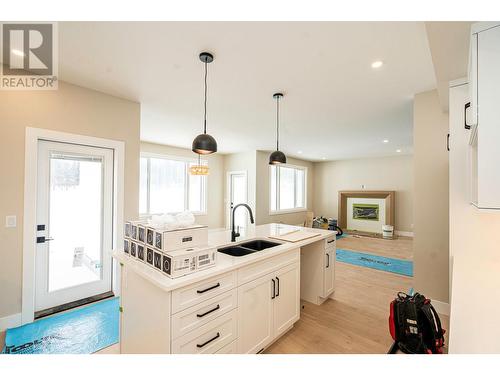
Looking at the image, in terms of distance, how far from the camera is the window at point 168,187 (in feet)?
18.8

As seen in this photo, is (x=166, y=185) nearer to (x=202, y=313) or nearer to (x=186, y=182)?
(x=186, y=182)

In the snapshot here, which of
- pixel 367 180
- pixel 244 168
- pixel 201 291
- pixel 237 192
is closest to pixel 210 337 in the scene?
pixel 201 291

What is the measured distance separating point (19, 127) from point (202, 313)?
2.67 meters

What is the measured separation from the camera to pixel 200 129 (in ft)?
14.5

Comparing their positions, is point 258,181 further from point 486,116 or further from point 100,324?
point 486,116

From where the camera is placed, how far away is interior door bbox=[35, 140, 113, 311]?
8.14 feet

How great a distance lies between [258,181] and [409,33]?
16.7 ft

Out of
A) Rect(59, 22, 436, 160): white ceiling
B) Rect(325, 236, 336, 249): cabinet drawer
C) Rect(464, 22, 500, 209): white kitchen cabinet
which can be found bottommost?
Rect(325, 236, 336, 249): cabinet drawer

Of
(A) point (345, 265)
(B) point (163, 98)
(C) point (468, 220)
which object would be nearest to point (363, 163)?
(A) point (345, 265)

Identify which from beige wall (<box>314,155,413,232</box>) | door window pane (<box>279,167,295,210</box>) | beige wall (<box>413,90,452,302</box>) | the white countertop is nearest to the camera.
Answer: the white countertop

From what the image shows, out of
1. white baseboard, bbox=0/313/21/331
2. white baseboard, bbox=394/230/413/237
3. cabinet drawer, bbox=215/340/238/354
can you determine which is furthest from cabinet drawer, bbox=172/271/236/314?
white baseboard, bbox=394/230/413/237

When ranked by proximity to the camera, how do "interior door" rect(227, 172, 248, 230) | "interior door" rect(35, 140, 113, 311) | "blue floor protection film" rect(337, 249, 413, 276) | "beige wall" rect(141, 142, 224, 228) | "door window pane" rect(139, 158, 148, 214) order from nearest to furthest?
"interior door" rect(35, 140, 113, 311)
"blue floor protection film" rect(337, 249, 413, 276)
"door window pane" rect(139, 158, 148, 214)
"beige wall" rect(141, 142, 224, 228)
"interior door" rect(227, 172, 248, 230)

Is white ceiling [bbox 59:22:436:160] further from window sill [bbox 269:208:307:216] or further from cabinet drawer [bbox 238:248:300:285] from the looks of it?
window sill [bbox 269:208:307:216]

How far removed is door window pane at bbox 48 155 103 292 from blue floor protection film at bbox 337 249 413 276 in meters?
4.43
